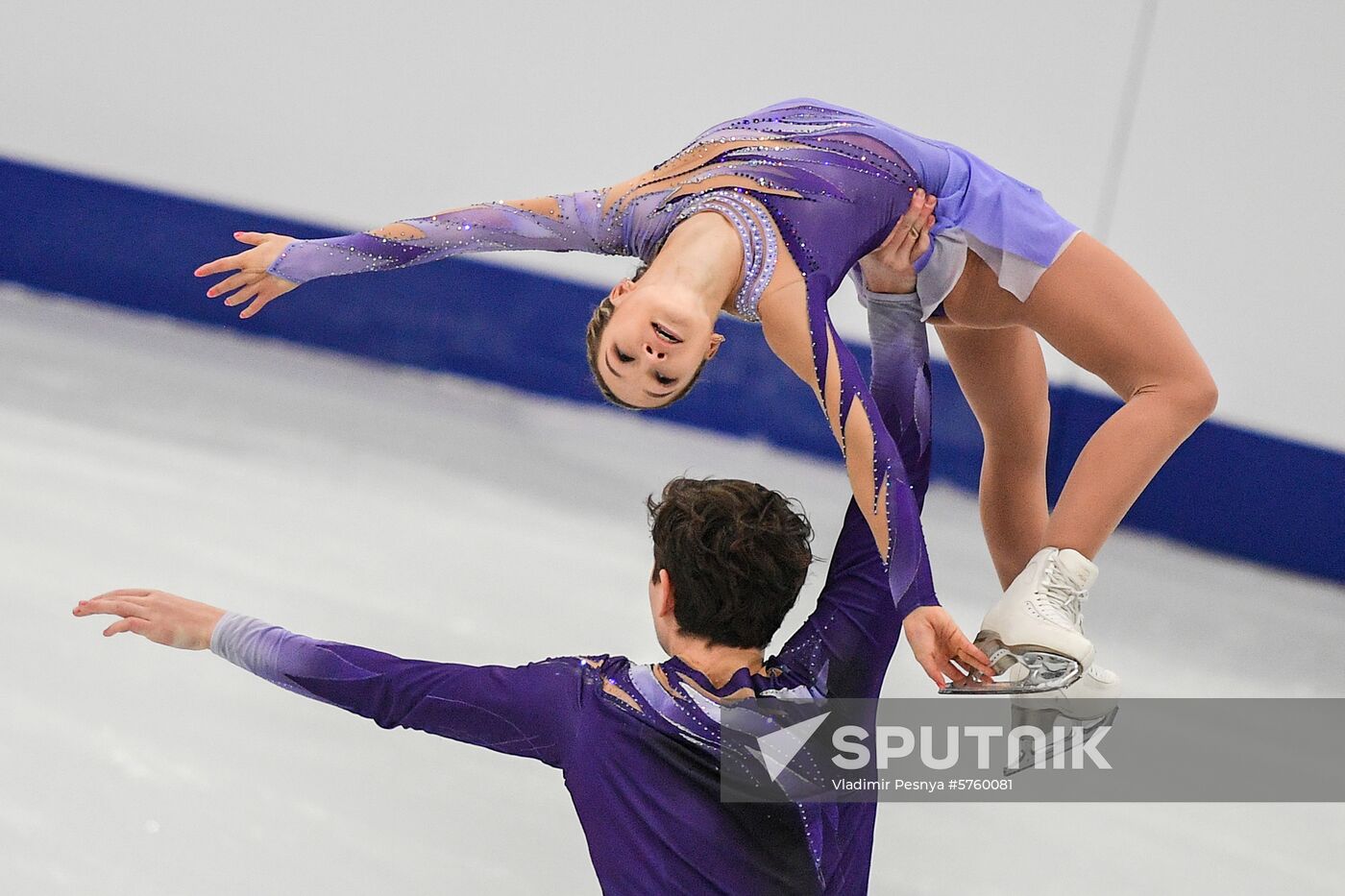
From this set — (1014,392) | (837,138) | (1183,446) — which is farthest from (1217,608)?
(837,138)

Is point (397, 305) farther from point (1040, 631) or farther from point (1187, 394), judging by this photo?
point (1040, 631)

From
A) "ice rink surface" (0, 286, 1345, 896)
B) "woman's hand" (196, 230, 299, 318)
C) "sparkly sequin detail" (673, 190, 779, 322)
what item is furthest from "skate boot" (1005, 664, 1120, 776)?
"woman's hand" (196, 230, 299, 318)

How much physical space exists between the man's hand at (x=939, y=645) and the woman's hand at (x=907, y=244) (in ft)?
1.98

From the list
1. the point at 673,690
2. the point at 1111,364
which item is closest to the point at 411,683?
the point at 673,690

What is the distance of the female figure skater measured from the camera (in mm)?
1884

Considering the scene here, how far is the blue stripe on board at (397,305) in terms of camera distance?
4.45 m

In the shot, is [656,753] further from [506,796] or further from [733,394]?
[733,394]

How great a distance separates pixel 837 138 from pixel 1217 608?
2045 mm

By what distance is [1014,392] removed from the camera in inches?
92.5

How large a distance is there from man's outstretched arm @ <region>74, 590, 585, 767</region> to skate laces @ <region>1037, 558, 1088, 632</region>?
2.29ft

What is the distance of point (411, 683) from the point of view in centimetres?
158

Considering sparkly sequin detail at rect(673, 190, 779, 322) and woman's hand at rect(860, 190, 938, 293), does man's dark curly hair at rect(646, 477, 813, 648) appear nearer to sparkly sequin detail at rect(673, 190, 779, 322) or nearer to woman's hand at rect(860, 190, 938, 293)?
sparkly sequin detail at rect(673, 190, 779, 322)

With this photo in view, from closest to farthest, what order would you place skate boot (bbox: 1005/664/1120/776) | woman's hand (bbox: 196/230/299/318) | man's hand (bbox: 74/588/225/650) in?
man's hand (bbox: 74/588/225/650), skate boot (bbox: 1005/664/1120/776), woman's hand (bbox: 196/230/299/318)

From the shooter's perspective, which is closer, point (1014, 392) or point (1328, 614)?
point (1014, 392)
